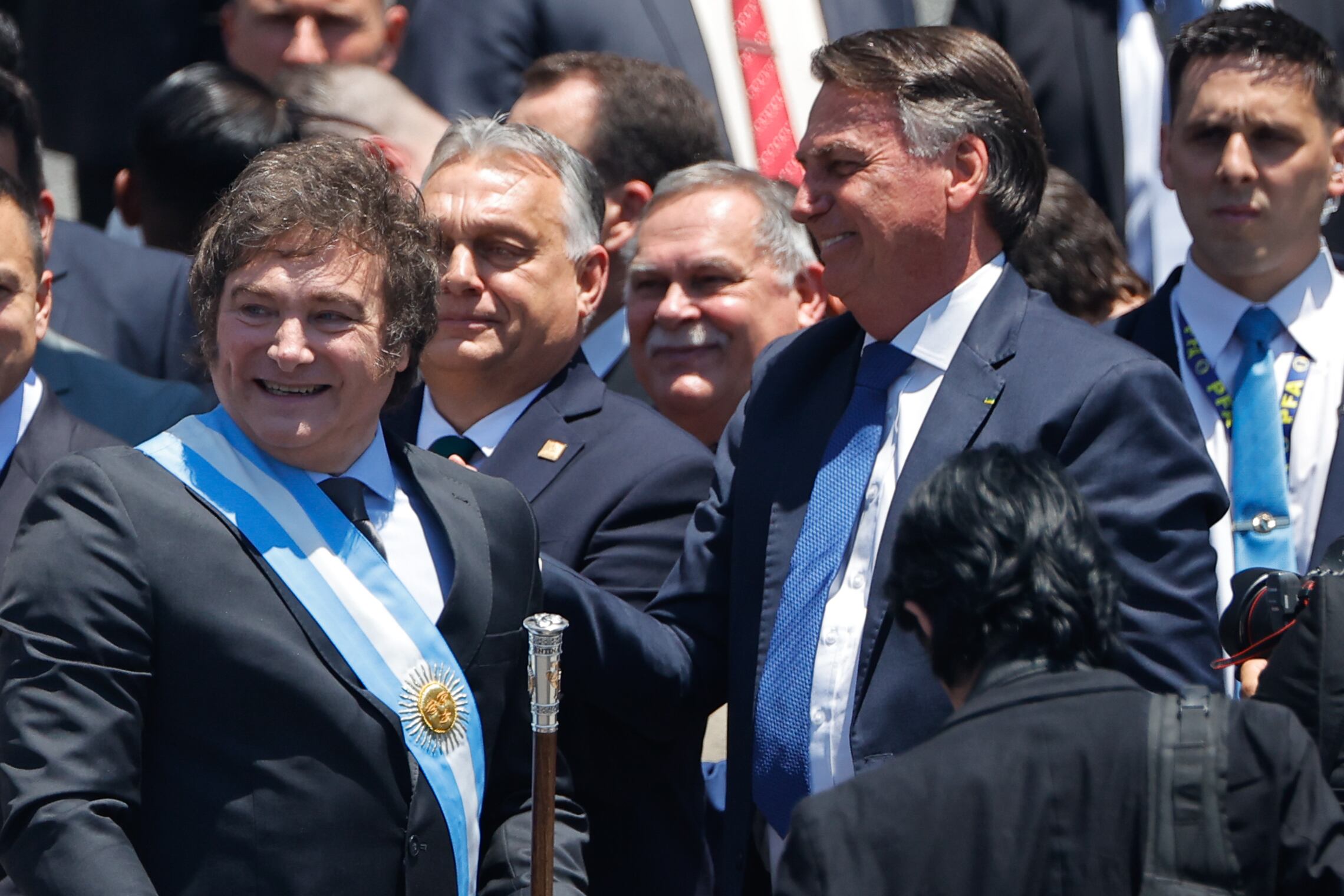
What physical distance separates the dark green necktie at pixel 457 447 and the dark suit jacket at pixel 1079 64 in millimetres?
2598

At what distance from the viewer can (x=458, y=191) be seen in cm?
443

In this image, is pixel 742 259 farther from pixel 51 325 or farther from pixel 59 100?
pixel 59 100

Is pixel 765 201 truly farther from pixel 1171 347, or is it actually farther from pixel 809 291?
pixel 1171 347

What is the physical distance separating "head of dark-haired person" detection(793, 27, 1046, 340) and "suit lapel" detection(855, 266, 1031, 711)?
0.17 metres

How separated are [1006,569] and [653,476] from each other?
60.2 inches

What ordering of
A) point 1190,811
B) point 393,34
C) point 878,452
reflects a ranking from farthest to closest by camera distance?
point 393,34, point 878,452, point 1190,811

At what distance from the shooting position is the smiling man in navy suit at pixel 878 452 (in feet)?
11.3

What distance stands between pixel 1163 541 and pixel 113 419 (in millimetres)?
2431

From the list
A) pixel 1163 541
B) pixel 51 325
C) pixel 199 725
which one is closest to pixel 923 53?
pixel 1163 541

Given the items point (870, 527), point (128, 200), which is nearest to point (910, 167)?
point (870, 527)

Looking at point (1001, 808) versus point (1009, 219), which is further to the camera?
point (1009, 219)

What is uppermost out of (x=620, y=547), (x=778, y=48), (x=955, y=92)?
(x=955, y=92)

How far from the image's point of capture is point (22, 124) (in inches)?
199

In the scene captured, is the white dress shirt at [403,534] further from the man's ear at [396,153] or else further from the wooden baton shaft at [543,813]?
the man's ear at [396,153]
